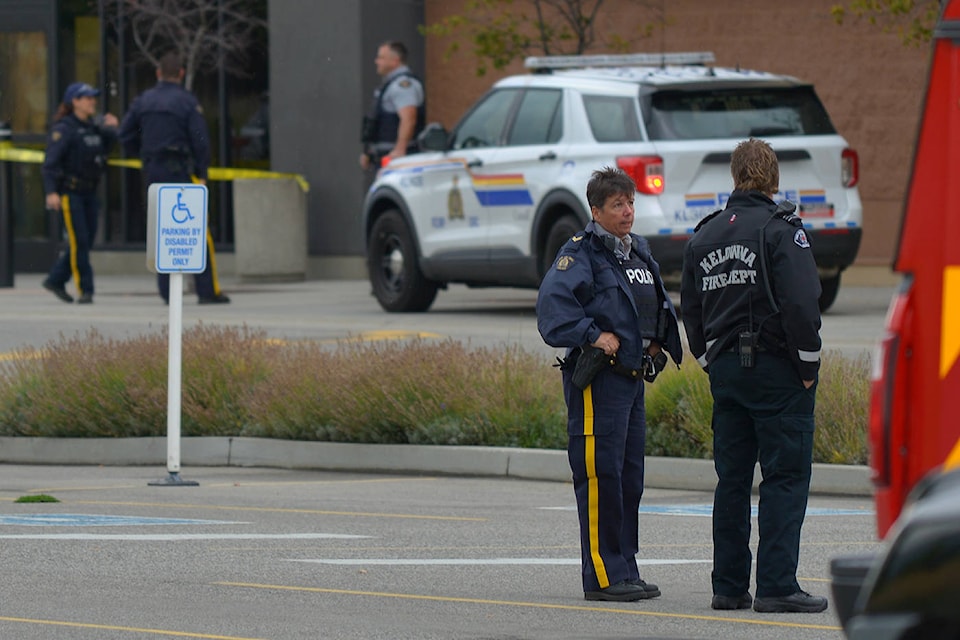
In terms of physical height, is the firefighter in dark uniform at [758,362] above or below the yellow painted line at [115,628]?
above

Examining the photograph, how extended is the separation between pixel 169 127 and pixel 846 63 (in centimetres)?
733

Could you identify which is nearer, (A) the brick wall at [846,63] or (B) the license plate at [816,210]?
(B) the license plate at [816,210]

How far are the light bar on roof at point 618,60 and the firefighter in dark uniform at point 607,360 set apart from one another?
963 centimetres

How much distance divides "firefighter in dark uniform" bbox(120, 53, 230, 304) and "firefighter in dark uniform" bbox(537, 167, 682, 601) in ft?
39.6

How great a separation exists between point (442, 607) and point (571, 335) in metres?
1.10

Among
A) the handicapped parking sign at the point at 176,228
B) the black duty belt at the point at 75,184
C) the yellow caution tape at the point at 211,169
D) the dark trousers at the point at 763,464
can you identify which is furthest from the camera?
the yellow caution tape at the point at 211,169

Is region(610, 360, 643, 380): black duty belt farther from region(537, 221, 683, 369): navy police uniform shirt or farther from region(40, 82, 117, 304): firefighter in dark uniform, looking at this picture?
region(40, 82, 117, 304): firefighter in dark uniform

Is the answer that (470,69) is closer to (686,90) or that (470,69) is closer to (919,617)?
(686,90)

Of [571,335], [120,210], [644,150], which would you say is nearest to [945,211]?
[571,335]

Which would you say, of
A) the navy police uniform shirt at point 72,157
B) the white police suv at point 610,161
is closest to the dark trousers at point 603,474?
the white police suv at point 610,161

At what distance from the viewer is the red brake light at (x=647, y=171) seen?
52.8 ft

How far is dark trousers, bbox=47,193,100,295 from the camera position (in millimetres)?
20125

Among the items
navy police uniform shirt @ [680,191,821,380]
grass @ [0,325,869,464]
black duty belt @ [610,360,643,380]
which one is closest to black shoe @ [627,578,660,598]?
black duty belt @ [610,360,643,380]

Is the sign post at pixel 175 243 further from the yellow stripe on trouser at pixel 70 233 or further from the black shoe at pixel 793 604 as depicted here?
the yellow stripe on trouser at pixel 70 233
